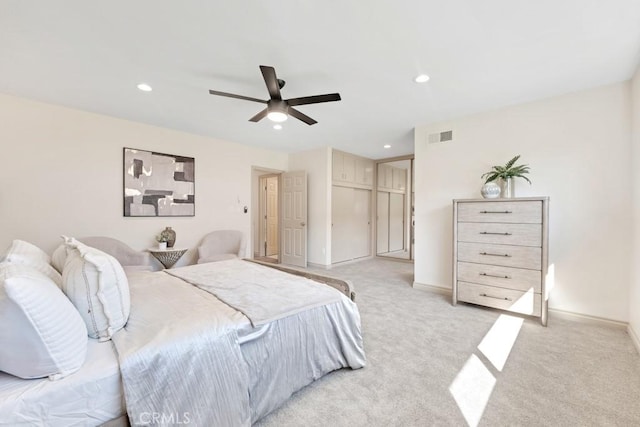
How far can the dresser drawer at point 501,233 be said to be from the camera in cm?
288

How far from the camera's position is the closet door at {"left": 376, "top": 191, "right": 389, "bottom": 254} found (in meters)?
7.07

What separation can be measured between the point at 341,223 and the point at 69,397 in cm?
525

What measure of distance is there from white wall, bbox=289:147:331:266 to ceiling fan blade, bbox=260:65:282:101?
3.12 m

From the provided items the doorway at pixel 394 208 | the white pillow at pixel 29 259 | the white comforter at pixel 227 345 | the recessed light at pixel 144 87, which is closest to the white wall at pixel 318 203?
the doorway at pixel 394 208

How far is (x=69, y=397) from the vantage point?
3.31 feet

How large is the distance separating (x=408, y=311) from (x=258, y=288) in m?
2.00

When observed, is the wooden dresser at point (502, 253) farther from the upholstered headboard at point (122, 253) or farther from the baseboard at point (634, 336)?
the upholstered headboard at point (122, 253)

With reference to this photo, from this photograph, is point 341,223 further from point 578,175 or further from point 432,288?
point 578,175

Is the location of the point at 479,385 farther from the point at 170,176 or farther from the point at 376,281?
the point at 170,176

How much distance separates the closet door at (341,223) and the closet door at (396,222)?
1786mm

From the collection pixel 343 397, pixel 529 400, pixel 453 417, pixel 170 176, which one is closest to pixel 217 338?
pixel 343 397

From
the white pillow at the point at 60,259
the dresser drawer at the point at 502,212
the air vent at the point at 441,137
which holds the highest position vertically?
the air vent at the point at 441,137

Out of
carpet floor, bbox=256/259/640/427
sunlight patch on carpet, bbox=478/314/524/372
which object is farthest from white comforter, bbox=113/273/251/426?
sunlight patch on carpet, bbox=478/314/524/372

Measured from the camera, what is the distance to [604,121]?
2.84m
